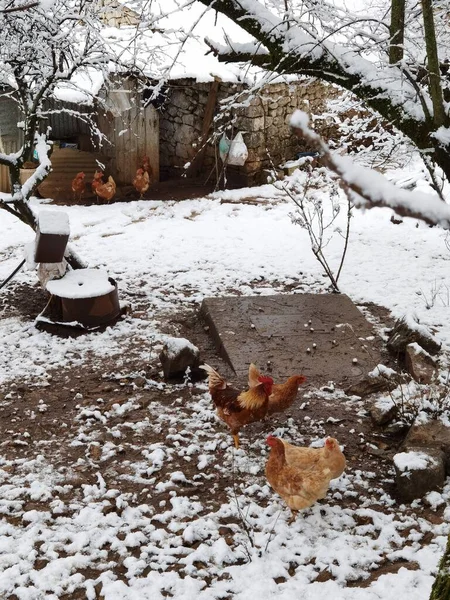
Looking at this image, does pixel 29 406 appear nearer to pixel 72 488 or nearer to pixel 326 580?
pixel 72 488

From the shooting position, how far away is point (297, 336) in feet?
18.8

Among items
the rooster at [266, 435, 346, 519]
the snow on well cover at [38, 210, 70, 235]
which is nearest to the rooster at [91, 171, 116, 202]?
the snow on well cover at [38, 210, 70, 235]

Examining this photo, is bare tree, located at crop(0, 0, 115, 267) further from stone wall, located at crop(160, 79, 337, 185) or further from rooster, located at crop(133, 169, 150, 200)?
stone wall, located at crop(160, 79, 337, 185)

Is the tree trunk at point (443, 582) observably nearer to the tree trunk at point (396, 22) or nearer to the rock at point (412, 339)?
the tree trunk at point (396, 22)

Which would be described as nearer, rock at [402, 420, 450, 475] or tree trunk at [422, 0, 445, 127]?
tree trunk at [422, 0, 445, 127]

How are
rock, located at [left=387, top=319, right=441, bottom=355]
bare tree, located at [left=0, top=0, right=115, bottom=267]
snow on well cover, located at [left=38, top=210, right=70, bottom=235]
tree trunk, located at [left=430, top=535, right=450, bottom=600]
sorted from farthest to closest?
bare tree, located at [left=0, top=0, right=115, bottom=267]
snow on well cover, located at [left=38, top=210, right=70, bottom=235]
rock, located at [left=387, top=319, right=441, bottom=355]
tree trunk, located at [left=430, top=535, right=450, bottom=600]

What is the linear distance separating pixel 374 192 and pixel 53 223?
16.4 ft

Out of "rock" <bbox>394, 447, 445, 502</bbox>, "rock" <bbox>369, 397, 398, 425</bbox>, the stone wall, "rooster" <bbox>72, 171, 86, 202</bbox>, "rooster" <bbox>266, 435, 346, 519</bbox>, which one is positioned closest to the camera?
"rooster" <bbox>266, 435, 346, 519</bbox>

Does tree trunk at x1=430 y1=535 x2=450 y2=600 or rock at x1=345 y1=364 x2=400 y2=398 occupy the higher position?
tree trunk at x1=430 y1=535 x2=450 y2=600

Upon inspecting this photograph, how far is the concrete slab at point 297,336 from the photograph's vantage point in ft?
17.1

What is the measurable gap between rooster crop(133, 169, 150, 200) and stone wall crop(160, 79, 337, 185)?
1230mm

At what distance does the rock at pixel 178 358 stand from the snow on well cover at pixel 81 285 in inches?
46.0

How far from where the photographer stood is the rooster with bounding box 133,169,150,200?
11094mm

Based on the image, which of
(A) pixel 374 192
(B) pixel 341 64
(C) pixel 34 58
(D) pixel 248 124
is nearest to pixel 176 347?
(B) pixel 341 64
